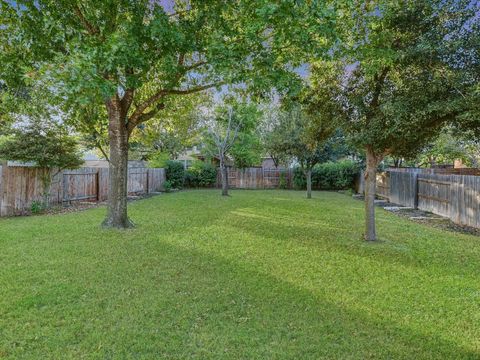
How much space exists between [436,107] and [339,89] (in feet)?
6.99

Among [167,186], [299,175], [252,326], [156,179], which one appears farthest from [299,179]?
[252,326]

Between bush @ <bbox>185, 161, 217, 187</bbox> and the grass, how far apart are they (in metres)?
16.5

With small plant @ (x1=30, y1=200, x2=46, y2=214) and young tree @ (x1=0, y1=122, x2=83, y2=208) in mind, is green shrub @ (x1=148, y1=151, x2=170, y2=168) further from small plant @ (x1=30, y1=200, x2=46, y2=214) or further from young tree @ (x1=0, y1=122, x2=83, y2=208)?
small plant @ (x1=30, y1=200, x2=46, y2=214)

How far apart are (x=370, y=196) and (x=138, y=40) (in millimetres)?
5749

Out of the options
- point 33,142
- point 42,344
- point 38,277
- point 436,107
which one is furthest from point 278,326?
point 33,142

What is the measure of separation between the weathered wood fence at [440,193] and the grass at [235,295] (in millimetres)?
2033

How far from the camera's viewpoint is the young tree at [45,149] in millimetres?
9805

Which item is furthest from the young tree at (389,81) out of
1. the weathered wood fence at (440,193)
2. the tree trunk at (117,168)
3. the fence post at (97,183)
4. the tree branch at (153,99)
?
the fence post at (97,183)

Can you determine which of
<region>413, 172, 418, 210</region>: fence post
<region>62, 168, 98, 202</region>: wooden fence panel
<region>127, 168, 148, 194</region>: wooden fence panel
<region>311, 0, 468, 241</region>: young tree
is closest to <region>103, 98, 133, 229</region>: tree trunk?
<region>311, 0, 468, 241</region>: young tree

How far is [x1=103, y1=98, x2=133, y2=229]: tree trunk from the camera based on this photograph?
26.8 feet

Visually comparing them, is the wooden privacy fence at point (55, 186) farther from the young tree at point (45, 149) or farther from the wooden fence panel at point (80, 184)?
the young tree at point (45, 149)

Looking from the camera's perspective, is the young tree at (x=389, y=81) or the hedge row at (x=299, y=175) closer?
the young tree at (x=389, y=81)

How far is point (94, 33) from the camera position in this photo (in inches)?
290

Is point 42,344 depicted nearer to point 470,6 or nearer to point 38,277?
point 38,277
